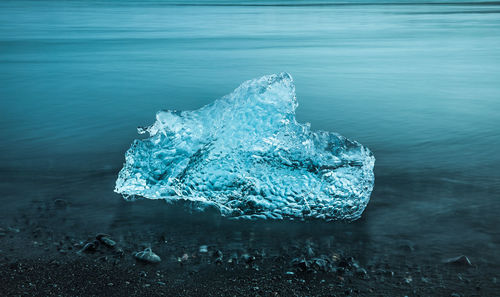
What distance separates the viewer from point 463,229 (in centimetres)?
281

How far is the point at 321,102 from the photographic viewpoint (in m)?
6.50

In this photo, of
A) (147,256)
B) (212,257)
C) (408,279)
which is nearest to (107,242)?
(147,256)

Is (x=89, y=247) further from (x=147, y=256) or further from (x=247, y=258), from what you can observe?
(x=247, y=258)

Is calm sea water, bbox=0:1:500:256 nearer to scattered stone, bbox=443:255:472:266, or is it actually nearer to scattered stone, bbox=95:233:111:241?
scattered stone, bbox=443:255:472:266

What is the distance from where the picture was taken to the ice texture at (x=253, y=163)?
2990 mm

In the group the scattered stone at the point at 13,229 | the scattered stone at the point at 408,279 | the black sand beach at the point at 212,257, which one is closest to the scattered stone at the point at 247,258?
the black sand beach at the point at 212,257

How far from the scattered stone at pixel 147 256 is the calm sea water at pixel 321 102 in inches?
36.4

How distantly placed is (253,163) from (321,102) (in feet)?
11.6

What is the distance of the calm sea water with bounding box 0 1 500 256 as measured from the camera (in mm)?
3311

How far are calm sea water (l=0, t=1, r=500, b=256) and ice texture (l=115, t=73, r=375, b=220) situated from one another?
0.24 metres

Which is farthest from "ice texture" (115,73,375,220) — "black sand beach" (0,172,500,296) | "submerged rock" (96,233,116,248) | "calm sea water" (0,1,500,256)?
"submerged rock" (96,233,116,248)

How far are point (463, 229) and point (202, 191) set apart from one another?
1.51 m

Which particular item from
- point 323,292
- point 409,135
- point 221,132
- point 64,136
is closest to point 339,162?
point 221,132

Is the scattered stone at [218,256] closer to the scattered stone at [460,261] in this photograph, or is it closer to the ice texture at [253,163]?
the ice texture at [253,163]
